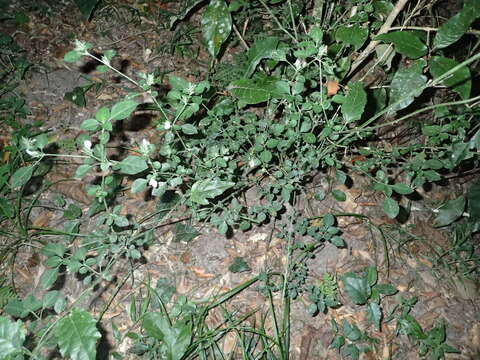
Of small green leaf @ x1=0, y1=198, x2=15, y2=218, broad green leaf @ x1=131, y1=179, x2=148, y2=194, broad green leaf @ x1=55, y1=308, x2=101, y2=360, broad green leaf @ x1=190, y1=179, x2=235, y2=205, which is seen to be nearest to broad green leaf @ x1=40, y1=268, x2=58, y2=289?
broad green leaf @ x1=55, y1=308, x2=101, y2=360

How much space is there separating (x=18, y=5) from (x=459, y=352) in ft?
11.2

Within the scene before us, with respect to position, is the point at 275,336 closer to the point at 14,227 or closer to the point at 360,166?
the point at 360,166

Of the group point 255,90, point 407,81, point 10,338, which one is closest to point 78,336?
point 10,338

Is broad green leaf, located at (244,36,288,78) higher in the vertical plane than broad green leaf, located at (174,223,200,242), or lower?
higher

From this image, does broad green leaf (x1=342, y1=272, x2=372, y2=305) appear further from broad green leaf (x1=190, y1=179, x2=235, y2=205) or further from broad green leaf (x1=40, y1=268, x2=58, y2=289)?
broad green leaf (x1=40, y1=268, x2=58, y2=289)

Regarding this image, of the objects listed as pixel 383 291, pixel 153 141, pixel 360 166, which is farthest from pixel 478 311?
pixel 153 141

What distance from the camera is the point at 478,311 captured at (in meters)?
1.65

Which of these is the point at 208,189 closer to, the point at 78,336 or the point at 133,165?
the point at 133,165

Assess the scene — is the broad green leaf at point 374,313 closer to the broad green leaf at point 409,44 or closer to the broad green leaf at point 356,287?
the broad green leaf at point 356,287

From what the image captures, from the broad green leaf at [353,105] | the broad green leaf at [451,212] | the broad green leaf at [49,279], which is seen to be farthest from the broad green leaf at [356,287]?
the broad green leaf at [49,279]

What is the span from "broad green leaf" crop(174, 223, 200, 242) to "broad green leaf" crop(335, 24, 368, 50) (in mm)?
1093

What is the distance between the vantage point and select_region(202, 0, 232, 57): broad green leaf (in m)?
1.95

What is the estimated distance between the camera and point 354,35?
1.38 m

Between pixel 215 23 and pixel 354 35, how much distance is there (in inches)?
34.7
